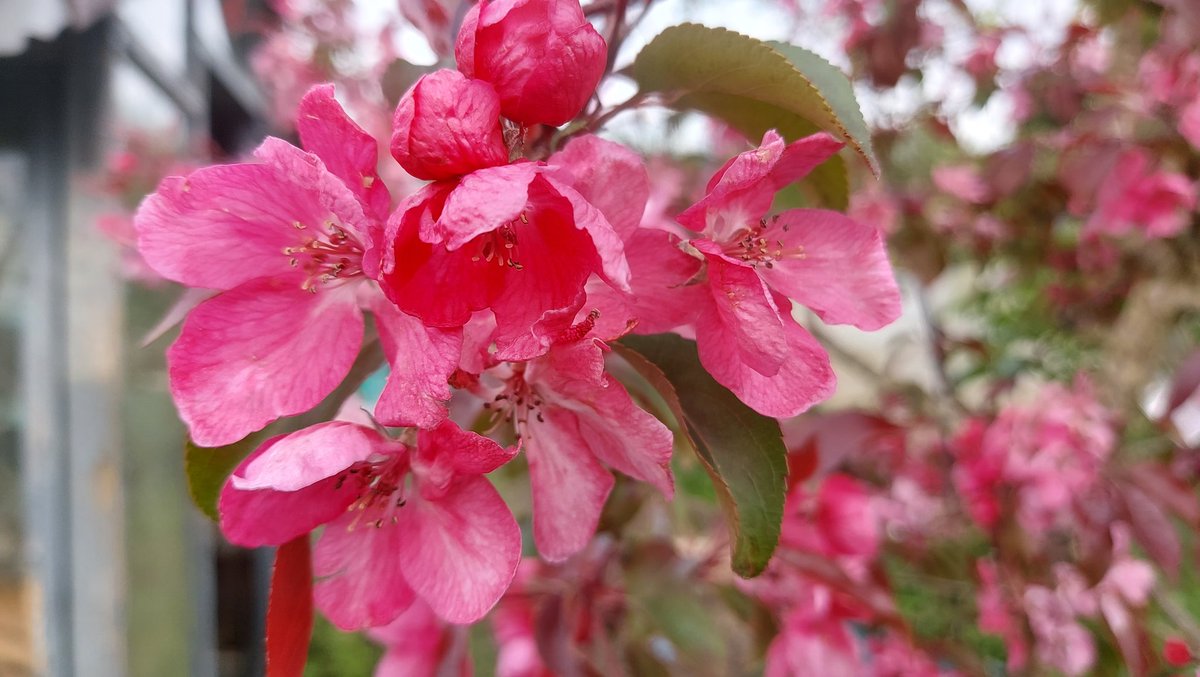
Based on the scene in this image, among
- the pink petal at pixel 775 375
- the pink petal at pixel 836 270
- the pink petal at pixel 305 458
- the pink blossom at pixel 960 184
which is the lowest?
the pink blossom at pixel 960 184

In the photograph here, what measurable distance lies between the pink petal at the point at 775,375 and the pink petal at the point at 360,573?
20cm

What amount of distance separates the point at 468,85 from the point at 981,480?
120 cm

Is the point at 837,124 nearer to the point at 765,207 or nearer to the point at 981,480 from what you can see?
the point at 765,207

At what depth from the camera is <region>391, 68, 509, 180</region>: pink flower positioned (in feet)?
1.08

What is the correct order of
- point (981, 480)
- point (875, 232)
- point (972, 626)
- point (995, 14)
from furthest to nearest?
1. point (995, 14)
2. point (972, 626)
3. point (981, 480)
4. point (875, 232)

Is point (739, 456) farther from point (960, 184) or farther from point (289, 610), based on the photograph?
point (960, 184)

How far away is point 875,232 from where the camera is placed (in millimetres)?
419

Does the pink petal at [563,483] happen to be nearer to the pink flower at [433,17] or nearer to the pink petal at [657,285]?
the pink petal at [657,285]

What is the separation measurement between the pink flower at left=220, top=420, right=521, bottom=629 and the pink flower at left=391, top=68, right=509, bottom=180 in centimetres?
12

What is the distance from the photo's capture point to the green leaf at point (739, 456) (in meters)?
0.38

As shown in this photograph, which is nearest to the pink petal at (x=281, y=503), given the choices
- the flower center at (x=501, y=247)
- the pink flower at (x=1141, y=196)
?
the flower center at (x=501, y=247)

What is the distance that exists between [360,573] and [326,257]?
0.17 m

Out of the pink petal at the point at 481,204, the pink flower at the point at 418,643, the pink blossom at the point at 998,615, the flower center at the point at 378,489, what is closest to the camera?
the pink petal at the point at 481,204

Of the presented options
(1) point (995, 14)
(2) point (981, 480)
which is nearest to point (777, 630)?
(2) point (981, 480)
